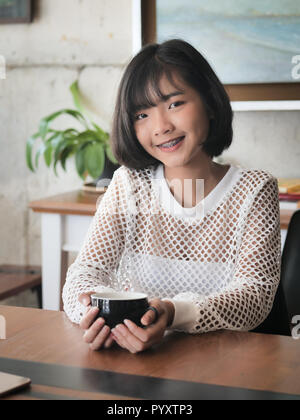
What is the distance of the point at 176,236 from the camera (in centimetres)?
136

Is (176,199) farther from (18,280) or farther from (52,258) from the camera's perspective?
(18,280)

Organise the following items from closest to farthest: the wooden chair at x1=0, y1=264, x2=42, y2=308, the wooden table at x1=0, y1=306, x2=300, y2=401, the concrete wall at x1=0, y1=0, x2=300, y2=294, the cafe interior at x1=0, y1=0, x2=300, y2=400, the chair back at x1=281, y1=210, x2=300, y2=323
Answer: the wooden table at x1=0, y1=306, x2=300, y2=401, the cafe interior at x1=0, y1=0, x2=300, y2=400, the chair back at x1=281, y1=210, x2=300, y2=323, the wooden chair at x1=0, y1=264, x2=42, y2=308, the concrete wall at x1=0, y1=0, x2=300, y2=294

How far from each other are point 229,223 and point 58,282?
3.33 ft

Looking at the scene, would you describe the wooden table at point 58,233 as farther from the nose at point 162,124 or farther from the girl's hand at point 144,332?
the girl's hand at point 144,332

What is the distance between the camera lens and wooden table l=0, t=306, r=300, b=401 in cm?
72

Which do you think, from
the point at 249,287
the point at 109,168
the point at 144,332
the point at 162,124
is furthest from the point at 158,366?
the point at 109,168

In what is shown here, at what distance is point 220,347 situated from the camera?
899 millimetres

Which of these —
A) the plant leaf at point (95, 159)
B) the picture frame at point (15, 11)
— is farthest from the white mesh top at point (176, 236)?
the picture frame at point (15, 11)

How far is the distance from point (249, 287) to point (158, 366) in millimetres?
381

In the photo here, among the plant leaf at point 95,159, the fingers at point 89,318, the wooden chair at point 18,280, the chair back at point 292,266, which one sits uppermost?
the plant leaf at point 95,159

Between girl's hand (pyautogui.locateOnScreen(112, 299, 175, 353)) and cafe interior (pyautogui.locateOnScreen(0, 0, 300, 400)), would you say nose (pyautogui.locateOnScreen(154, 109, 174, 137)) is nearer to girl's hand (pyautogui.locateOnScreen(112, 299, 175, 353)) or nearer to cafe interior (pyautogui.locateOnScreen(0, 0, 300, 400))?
cafe interior (pyautogui.locateOnScreen(0, 0, 300, 400))

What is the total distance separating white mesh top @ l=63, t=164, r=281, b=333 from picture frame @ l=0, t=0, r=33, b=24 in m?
1.52

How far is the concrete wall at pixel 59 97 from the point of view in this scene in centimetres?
244

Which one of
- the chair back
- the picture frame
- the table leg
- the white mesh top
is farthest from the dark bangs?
the picture frame
